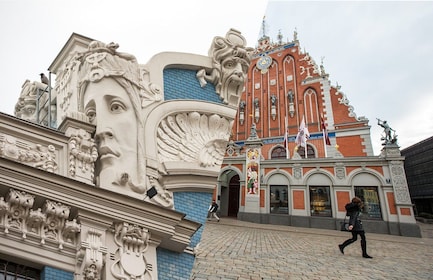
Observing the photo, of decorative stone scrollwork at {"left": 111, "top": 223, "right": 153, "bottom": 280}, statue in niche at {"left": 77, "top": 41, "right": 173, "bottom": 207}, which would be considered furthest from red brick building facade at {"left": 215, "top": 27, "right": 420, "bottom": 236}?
decorative stone scrollwork at {"left": 111, "top": 223, "right": 153, "bottom": 280}

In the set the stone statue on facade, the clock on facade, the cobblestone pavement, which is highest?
the clock on facade

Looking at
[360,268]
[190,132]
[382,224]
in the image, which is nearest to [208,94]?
[190,132]

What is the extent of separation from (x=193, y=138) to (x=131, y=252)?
58.4 inches

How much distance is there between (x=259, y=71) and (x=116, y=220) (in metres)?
24.9

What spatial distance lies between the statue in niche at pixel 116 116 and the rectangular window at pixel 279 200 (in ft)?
47.4

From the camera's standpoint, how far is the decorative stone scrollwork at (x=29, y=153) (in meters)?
2.28

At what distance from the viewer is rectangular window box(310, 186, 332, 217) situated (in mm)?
15531

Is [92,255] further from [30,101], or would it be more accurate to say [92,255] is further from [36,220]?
[30,101]

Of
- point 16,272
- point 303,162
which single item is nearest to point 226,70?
point 16,272

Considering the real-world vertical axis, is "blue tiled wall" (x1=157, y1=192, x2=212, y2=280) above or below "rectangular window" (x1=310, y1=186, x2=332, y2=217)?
below

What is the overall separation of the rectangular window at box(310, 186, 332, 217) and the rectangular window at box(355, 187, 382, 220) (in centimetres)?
156

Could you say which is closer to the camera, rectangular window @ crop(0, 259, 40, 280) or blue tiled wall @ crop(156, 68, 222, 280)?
rectangular window @ crop(0, 259, 40, 280)

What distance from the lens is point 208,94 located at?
3.81 meters

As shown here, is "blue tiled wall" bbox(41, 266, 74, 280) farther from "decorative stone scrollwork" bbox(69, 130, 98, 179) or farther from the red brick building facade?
the red brick building facade
